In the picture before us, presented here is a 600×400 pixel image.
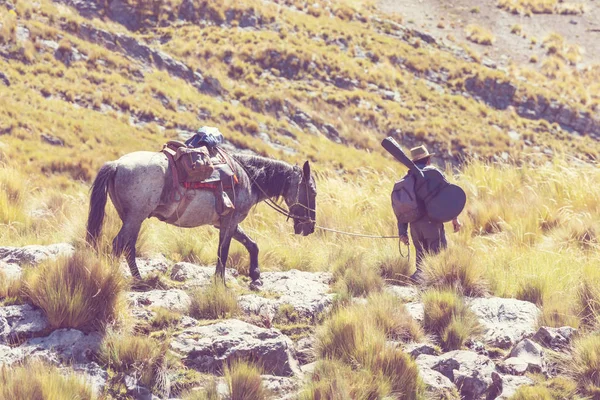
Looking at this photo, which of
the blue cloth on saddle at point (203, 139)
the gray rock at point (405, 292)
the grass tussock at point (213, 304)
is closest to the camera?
the grass tussock at point (213, 304)

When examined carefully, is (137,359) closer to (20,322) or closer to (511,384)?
(20,322)

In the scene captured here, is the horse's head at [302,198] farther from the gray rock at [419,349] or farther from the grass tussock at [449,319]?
the gray rock at [419,349]

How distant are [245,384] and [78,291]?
1.80 m

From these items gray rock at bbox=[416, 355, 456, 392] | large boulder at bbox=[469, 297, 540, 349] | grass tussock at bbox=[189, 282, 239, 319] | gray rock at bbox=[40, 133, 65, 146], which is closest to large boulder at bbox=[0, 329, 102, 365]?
grass tussock at bbox=[189, 282, 239, 319]

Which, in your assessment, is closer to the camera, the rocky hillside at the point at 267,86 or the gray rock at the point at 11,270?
the gray rock at the point at 11,270

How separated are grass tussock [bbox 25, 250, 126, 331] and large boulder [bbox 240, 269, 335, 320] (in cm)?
157

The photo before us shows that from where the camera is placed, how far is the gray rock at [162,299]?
6.79 m

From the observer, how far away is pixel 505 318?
7312mm

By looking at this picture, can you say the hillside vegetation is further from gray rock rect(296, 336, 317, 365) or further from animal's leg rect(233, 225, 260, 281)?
animal's leg rect(233, 225, 260, 281)

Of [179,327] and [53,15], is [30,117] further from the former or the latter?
[179,327]

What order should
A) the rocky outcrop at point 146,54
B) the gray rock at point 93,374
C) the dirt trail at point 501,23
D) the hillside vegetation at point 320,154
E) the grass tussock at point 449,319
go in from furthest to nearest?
the dirt trail at point 501,23, the rocky outcrop at point 146,54, the grass tussock at point 449,319, the hillside vegetation at point 320,154, the gray rock at point 93,374

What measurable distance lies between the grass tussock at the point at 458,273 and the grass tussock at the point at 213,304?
2.65 m

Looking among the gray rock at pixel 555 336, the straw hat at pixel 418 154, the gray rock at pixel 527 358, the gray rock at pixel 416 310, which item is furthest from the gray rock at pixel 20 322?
the straw hat at pixel 418 154

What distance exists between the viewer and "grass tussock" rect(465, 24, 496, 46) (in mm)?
46750
